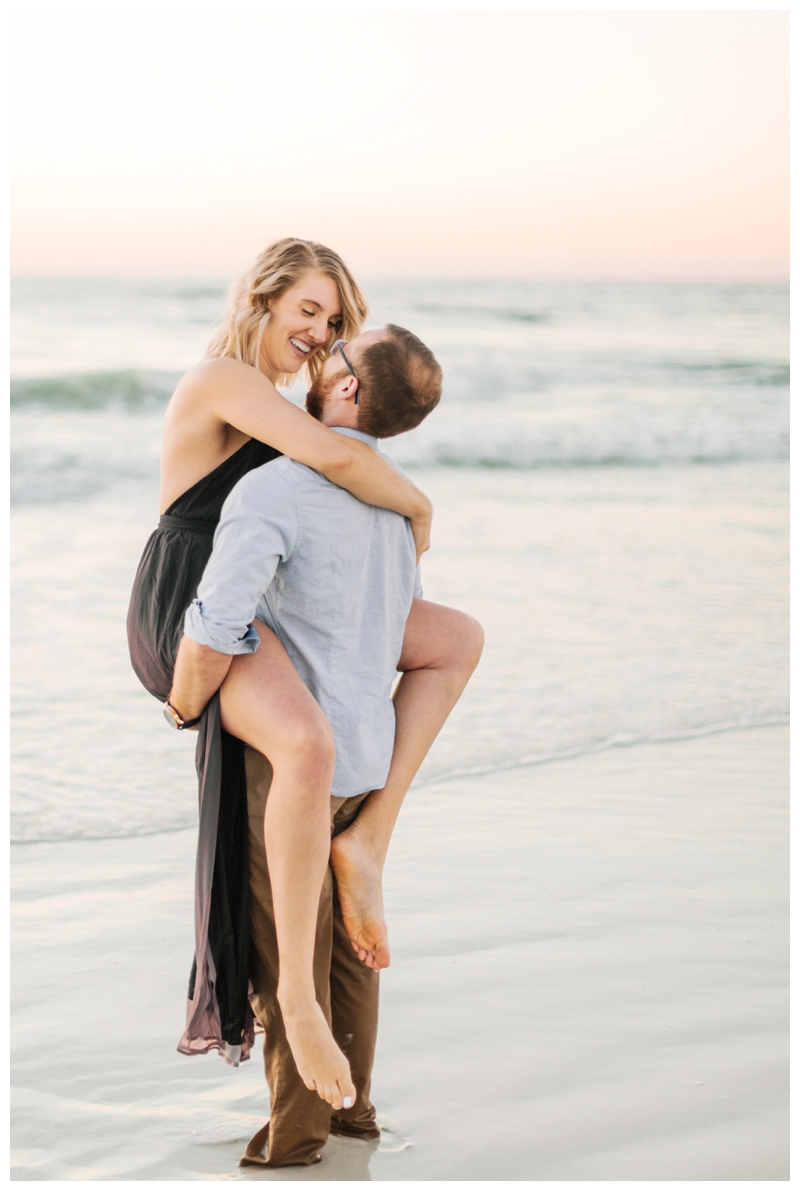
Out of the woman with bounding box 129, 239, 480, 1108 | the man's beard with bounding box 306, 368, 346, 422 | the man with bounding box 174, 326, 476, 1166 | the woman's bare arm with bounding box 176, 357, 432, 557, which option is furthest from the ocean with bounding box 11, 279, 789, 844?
the man with bounding box 174, 326, 476, 1166

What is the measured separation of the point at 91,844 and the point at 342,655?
2.07m

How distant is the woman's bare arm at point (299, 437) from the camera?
2273 mm

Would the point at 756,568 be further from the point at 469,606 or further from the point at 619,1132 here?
the point at 619,1132

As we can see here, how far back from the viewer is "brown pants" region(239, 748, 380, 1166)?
2.34m

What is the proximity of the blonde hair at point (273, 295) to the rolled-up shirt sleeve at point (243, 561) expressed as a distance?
0.50 m

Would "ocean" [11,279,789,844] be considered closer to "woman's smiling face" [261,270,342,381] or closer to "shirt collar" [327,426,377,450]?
"woman's smiling face" [261,270,342,381]

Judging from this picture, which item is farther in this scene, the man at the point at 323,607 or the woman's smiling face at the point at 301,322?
the woman's smiling face at the point at 301,322

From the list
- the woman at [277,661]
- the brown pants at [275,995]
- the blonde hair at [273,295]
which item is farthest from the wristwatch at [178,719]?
the blonde hair at [273,295]

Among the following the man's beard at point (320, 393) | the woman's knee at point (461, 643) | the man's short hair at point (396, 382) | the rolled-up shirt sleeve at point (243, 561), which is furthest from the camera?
the woman's knee at point (461, 643)

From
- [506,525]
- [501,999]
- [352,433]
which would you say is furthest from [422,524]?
[506,525]

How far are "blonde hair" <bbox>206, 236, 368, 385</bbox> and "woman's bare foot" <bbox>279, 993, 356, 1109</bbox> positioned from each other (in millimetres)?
1366

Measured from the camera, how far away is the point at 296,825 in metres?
2.20

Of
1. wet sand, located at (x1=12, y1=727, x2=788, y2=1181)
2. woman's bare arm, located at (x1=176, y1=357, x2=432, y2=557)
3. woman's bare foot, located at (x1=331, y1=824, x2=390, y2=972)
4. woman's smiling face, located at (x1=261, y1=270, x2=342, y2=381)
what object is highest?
woman's smiling face, located at (x1=261, y1=270, x2=342, y2=381)

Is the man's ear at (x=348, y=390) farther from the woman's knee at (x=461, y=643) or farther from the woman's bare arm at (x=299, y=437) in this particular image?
the woman's knee at (x=461, y=643)
